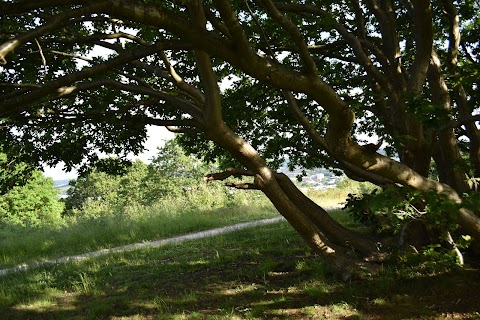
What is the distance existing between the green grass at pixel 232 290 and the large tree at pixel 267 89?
715 mm

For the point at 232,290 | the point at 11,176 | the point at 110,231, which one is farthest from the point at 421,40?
the point at 110,231

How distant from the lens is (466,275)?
224 inches

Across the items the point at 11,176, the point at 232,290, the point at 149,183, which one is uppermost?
the point at 149,183

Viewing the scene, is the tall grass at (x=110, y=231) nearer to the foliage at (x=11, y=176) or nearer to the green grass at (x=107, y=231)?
the green grass at (x=107, y=231)

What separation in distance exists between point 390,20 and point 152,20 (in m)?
4.31

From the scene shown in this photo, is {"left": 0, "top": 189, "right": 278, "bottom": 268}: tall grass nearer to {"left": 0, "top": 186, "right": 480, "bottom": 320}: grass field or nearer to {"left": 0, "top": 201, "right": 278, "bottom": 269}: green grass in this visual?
{"left": 0, "top": 201, "right": 278, "bottom": 269}: green grass

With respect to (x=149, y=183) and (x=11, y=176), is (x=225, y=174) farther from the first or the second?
(x=149, y=183)

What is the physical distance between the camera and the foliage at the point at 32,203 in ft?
102

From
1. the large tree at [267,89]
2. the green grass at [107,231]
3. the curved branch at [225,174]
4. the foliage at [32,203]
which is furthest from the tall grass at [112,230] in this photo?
the foliage at [32,203]

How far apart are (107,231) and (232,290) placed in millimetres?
9432

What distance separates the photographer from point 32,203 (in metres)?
33.3

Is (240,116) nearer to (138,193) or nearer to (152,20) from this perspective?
(152,20)

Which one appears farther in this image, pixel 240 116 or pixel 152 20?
pixel 240 116

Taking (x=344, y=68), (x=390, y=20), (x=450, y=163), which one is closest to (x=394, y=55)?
(x=390, y=20)
